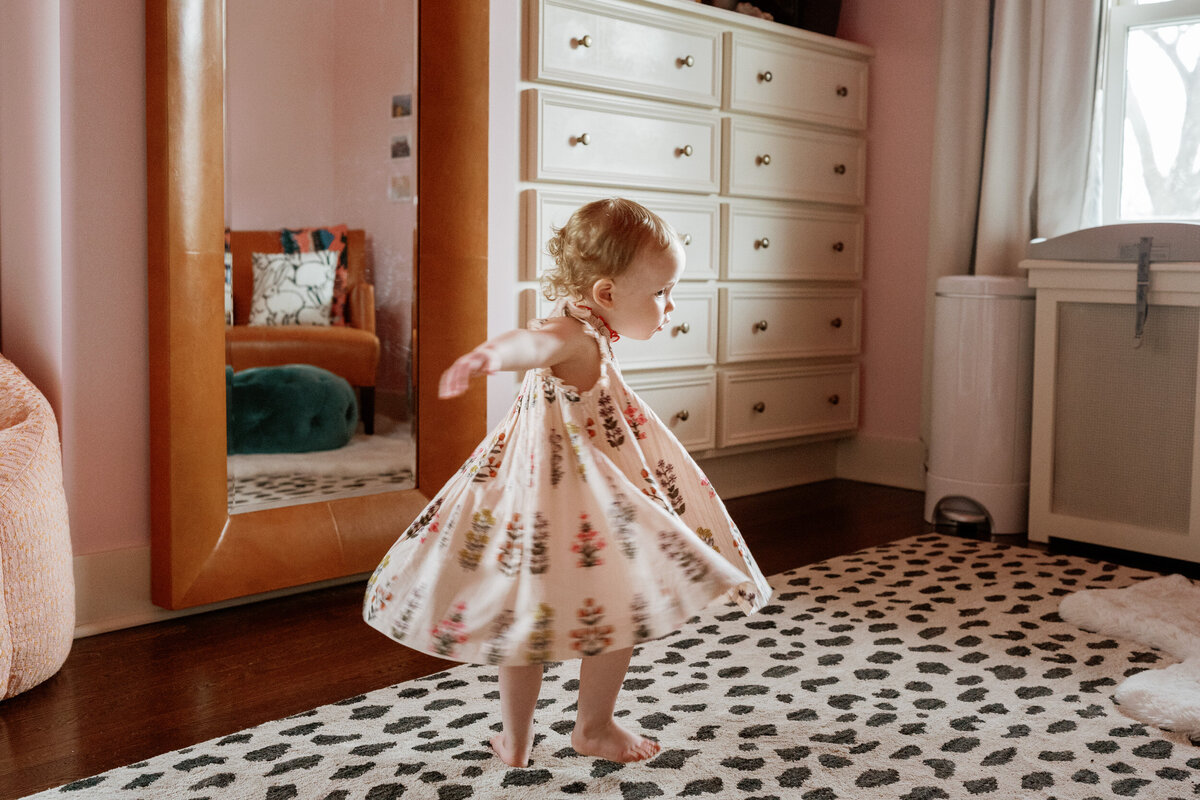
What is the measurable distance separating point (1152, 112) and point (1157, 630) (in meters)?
1.81

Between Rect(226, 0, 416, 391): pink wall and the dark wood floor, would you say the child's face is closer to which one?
the dark wood floor

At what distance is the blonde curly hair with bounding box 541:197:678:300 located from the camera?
4.97ft

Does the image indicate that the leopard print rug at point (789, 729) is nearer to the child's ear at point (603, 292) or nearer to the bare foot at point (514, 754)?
the bare foot at point (514, 754)

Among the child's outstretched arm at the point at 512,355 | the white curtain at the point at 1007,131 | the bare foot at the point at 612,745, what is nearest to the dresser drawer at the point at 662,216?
the white curtain at the point at 1007,131

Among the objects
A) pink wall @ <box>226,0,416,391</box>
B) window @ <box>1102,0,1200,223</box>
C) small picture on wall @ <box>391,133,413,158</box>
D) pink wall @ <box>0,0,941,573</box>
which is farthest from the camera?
window @ <box>1102,0,1200,223</box>

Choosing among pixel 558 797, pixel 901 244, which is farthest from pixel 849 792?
pixel 901 244

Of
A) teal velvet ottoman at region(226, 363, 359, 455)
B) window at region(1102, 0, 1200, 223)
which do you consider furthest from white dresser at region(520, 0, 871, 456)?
window at region(1102, 0, 1200, 223)

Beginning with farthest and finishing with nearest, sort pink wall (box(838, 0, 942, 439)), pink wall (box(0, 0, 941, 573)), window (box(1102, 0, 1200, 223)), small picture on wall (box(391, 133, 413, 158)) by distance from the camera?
1. pink wall (box(838, 0, 942, 439))
2. window (box(1102, 0, 1200, 223))
3. small picture on wall (box(391, 133, 413, 158))
4. pink wall (box(0, 0, 941, 573))

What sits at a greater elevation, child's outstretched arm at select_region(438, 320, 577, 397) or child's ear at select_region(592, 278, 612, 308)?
child's ear at select_region(592, 278, 612, 308)

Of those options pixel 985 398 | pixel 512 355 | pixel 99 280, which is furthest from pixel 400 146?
pixel 985 398

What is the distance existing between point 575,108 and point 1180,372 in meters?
1.64

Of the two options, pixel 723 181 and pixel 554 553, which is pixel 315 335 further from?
pixel 723 181

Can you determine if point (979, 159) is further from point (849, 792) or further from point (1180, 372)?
point (849, 792)

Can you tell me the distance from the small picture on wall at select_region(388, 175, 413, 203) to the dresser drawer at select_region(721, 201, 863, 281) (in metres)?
1.10
